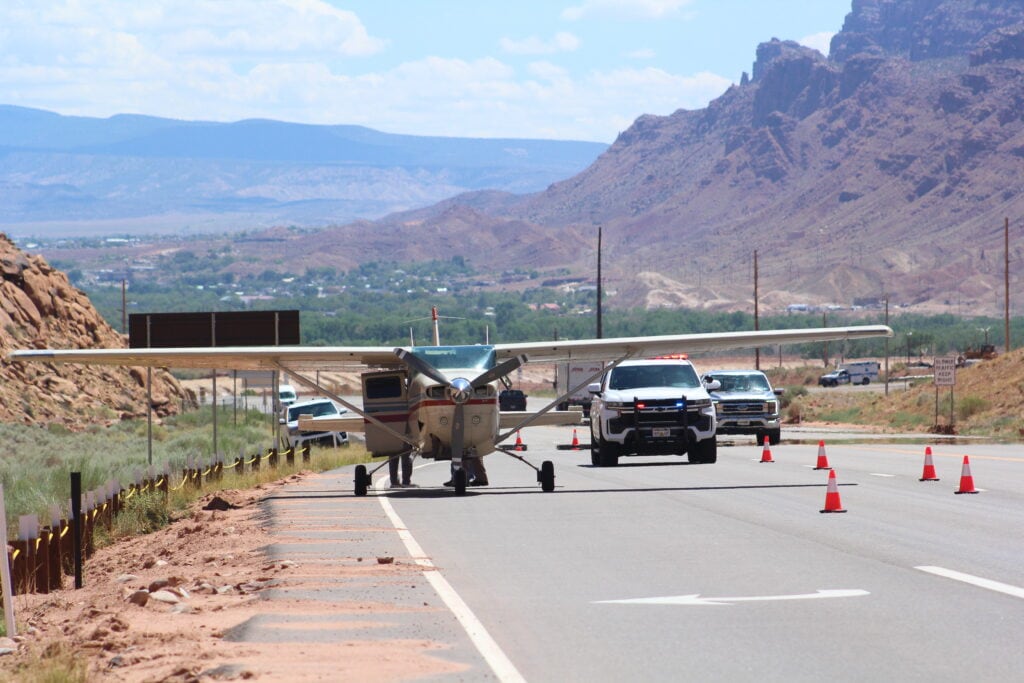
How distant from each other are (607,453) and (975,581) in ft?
60.3

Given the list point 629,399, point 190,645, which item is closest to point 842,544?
point 190,645

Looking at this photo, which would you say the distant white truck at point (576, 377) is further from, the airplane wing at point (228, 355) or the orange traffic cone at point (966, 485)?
the orange traffic cone at point (966, 485)

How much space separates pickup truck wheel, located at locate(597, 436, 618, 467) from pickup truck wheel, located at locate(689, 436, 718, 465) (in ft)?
4.79

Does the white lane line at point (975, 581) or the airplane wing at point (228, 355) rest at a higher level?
the airplane wing at point (228, 355)

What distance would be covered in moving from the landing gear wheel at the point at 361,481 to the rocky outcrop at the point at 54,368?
29328 millimetres

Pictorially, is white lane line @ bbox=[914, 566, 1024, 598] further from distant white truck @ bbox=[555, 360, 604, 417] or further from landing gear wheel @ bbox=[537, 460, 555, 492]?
distant white truck @ bbox=[555, 360, 604, 417]

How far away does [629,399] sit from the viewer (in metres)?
29.5

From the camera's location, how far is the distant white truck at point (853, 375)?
109 metres

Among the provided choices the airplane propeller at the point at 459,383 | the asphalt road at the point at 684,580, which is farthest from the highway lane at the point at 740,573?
the airplane propeller at the point at 459,383

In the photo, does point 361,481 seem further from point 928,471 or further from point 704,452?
point 928,471

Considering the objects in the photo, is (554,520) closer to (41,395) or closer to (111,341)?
(41,395)

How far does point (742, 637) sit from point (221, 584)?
208 inches

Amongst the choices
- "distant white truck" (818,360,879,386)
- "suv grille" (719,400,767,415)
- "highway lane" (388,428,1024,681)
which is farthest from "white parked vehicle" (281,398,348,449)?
"distant white truck" (818,360,879,386)

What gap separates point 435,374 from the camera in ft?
80.4
